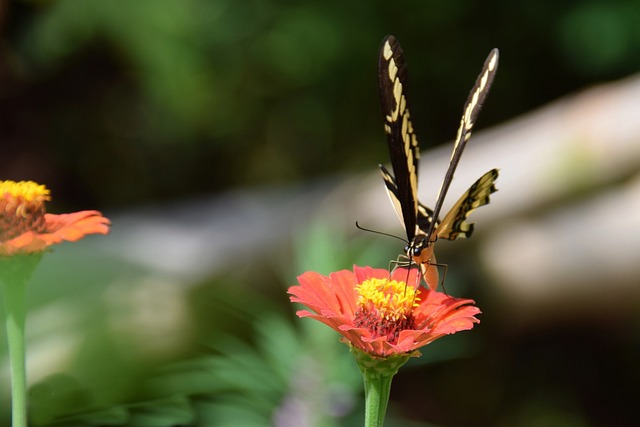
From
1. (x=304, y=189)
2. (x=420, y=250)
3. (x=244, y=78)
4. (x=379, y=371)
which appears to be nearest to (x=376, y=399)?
(x=379, y=371)

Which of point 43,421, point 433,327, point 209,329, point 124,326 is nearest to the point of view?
point 43,421

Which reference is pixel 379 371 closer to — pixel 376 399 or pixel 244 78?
pixel 376 399

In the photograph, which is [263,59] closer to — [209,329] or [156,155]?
[156,155]

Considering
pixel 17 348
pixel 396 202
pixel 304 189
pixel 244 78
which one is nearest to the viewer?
pixel 17 348

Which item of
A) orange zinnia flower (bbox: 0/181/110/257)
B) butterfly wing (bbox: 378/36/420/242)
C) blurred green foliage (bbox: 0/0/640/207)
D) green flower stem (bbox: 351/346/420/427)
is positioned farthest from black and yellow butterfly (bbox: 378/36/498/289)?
blurred green foliage (bbox: 0/0/640/207)

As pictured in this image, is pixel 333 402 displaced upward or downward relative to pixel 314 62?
downward

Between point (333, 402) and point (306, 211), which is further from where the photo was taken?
point (306, 211)

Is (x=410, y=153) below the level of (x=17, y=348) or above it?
above

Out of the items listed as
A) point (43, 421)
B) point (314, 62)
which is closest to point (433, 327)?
point (43, 421)
